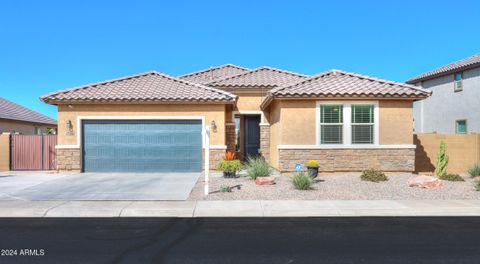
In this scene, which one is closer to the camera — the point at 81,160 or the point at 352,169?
the point at 352,169

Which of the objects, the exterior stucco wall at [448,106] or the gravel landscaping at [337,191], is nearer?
the gravel landscaping at [337,191]

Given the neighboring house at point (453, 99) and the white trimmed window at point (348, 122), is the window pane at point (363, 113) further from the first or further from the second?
the neighboring house at point (453, 99)

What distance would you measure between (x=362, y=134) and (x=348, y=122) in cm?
80

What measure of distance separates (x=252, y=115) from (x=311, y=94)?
225 inches

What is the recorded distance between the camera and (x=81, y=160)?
51.3 ft

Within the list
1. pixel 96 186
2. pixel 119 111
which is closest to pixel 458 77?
pixel 119 111

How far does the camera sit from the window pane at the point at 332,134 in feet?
47.9

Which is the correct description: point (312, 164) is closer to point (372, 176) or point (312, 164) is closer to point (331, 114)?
point (372, 176)

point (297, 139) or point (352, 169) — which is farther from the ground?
point (297, 139)

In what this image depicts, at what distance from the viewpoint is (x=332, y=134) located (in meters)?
14.6

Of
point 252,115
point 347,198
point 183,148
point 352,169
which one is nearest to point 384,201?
point 347,198
